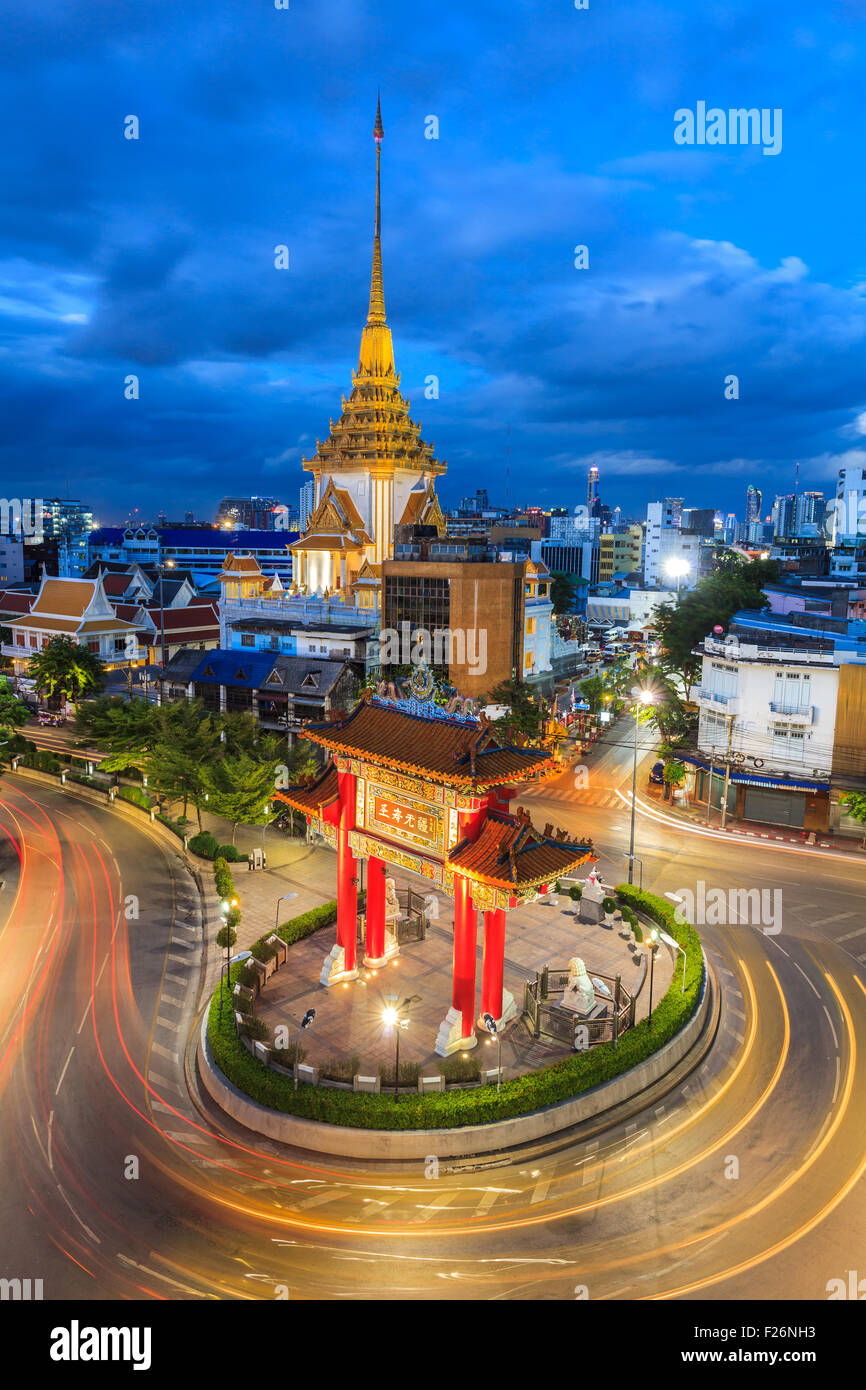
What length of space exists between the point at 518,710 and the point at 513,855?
3526cm

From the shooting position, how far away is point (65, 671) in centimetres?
6188

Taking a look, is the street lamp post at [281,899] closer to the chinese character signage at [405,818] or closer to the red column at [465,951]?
the chinese character signage at [405,818]

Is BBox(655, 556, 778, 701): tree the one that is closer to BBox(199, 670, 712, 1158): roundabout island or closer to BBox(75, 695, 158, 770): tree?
BBox(199, 670, 712, 1158): roundabout island

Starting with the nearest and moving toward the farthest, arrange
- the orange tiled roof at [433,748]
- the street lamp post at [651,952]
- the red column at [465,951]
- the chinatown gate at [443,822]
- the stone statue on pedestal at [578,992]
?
the chinatown gate at [443,822] < the orange tiled roof at [433,748] < the red column at [465,951] < the street lamp post at [651,952] < the stone statue on pedestal at [578,992]


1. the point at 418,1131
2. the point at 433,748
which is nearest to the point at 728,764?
the point at 433,748

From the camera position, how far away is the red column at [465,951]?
72.8ft

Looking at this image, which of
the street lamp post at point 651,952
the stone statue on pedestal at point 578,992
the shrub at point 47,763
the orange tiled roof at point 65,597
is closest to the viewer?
the street lamp post at point 651,952

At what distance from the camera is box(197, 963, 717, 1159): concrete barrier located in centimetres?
1983

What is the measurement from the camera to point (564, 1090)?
21062mm

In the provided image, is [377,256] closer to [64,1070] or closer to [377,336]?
[377,336]

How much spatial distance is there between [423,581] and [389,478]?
13.7m

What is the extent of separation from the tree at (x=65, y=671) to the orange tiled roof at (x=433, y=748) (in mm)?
43690

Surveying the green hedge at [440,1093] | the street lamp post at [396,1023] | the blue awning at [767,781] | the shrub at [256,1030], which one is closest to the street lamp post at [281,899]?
the shrub at [256,1030]

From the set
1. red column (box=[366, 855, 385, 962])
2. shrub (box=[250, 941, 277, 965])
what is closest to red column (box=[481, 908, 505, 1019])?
red column (box=[366, 855, 385, 962])
